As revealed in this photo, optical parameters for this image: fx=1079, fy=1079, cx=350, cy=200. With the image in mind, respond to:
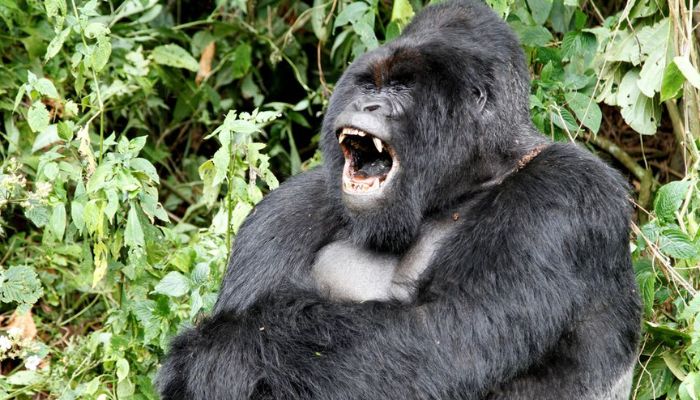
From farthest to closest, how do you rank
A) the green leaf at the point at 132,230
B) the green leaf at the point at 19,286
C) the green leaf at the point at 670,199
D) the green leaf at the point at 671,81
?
the green leaf at the point at 671,81 → the green leaf at the point at 670,199 → the green leaf at the point at 132,230 → the green leaf at the point at 19,286

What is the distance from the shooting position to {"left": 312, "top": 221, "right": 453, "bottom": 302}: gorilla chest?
12.8 ft

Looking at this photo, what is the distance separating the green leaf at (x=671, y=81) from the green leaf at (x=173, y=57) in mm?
2962

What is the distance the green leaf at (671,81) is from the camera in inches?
181

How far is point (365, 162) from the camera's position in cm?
406

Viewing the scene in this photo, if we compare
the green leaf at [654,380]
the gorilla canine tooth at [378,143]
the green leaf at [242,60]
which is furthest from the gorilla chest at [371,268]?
the green leaf at [242,60]

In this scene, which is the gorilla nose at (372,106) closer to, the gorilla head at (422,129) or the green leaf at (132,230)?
the gorilla head at (422,129)

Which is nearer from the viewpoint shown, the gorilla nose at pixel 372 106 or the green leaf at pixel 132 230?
the gorilla nose at pixel 372 106

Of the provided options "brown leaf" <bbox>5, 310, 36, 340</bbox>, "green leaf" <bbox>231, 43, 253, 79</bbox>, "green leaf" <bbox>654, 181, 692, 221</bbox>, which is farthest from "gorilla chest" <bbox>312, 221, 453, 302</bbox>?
"green leaf" <bbox>231, 43, 253, 79</bbox>

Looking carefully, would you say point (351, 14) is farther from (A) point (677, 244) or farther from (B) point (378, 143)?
(A) point (677, 244)

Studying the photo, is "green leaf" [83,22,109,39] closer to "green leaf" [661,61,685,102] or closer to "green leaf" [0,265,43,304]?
"green leaf" [0,265,43,304]

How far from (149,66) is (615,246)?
3.66 metres

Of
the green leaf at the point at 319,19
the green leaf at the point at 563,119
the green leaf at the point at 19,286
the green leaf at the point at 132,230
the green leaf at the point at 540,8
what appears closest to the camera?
Result: the green leaf at the point at 19,286

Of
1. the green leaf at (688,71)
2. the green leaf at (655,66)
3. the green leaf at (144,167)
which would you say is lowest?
the green leaf at (144,167)

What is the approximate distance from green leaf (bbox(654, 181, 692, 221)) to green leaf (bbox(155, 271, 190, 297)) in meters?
1.98
